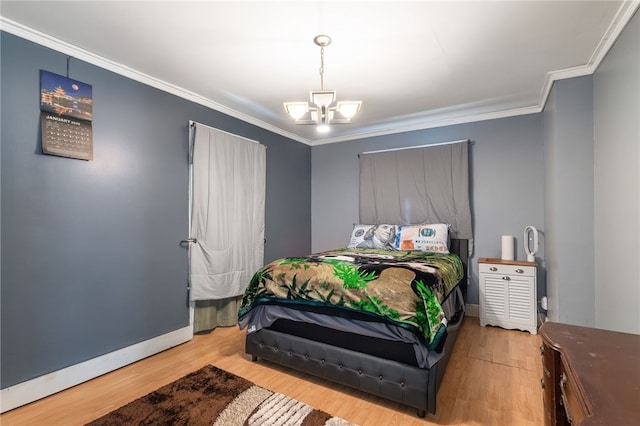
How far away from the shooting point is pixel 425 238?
3.44m

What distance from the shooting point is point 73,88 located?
2133 mm

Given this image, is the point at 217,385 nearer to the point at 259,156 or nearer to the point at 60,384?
the point at 60,384

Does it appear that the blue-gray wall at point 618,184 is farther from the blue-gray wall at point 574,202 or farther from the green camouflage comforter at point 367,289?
the green camouflage comforter at point 367,289

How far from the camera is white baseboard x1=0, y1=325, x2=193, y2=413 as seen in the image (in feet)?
6.04

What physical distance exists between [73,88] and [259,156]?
188cm

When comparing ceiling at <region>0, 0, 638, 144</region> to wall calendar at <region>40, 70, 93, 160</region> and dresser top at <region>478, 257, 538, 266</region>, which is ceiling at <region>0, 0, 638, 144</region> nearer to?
wall calendar at <region>40, 70, 93, 160</region>

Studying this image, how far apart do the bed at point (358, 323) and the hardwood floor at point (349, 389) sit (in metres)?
0.10

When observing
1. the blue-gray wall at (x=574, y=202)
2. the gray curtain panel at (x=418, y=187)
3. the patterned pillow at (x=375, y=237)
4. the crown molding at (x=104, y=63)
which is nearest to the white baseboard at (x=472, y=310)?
the gray curtain panel at (x=418, y=187)

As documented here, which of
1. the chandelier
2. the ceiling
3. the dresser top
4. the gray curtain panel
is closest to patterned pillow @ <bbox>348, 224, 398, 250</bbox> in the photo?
the gray curtain panel

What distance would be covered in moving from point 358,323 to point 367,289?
25cm

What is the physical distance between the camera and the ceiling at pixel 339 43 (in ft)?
5.81

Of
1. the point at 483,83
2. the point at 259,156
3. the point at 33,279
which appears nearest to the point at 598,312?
the point at 483,83

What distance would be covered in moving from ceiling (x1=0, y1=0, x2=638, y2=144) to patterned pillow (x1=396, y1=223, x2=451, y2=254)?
147 centimetres

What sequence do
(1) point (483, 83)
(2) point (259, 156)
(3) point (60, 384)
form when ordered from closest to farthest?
(3) point (60, 384) → (1) point (483, 83) → (2) point (259, 156)
